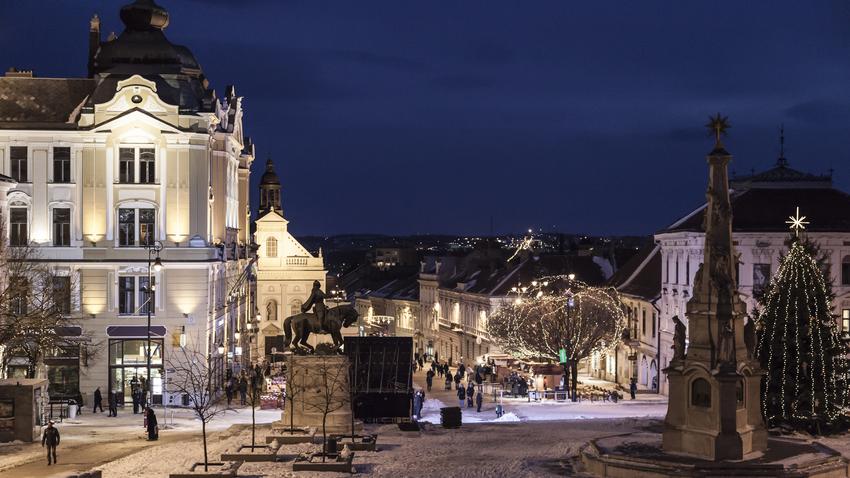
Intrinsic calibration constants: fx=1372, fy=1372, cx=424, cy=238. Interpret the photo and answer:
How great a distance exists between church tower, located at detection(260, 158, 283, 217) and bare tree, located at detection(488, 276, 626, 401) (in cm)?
3916

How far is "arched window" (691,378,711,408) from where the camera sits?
1426 inches

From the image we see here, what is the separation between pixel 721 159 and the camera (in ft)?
121

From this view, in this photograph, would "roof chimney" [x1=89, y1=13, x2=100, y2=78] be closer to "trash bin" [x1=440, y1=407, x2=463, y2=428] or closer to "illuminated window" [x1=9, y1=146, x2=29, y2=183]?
"illuminated window" [x1=9, y1=146, x2=29, y2=183]

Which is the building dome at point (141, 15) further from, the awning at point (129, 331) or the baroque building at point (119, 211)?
the awning at point (129, 331)

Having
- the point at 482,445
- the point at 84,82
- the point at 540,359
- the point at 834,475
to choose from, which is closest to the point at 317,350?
the point at 482,445

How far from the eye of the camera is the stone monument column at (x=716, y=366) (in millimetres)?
35844

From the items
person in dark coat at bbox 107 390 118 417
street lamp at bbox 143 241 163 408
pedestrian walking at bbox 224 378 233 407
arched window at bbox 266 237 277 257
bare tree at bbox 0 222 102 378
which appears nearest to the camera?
bare tree at bbox 0 222 102 378

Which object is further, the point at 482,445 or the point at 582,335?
the point at 582,335

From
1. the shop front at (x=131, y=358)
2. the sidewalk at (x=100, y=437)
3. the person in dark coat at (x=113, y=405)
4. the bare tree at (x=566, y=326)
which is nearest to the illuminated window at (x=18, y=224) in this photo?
the shop front at (x=131, y=358)

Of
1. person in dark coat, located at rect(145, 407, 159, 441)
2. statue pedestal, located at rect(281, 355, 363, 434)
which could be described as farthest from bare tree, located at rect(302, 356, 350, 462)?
person in dark coat, located at rect(145, 407, 159, 441)

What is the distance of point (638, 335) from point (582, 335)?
21.4 feet

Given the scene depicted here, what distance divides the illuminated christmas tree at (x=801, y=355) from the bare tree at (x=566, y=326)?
23.4 metres

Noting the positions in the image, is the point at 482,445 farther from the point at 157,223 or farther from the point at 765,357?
the point at 157,223

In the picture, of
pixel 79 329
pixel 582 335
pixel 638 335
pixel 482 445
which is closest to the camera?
pixel 482 445
